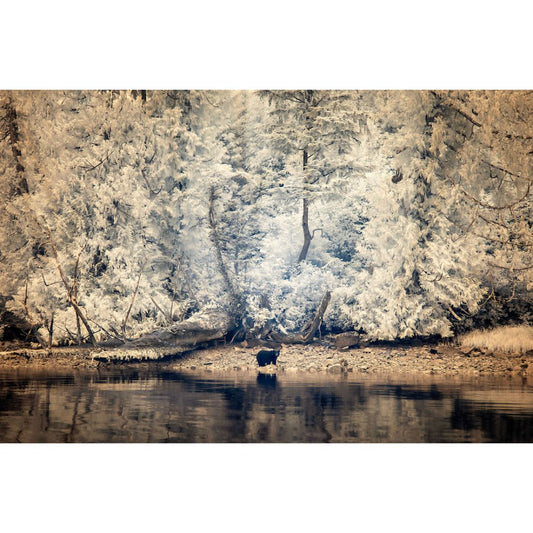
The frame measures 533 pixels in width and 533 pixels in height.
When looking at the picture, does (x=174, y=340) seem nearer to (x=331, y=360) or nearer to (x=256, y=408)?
(x=256, y=408)

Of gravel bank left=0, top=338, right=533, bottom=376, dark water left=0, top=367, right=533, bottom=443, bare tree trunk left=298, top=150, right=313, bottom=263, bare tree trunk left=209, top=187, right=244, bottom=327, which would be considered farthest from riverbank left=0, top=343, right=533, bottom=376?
bare tree trunk left=298, top=150, right=313, bottom=263

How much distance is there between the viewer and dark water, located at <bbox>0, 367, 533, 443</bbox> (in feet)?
23.4

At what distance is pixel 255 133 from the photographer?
8227mm

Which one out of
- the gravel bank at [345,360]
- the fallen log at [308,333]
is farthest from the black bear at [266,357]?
the fallen log at [308,333]

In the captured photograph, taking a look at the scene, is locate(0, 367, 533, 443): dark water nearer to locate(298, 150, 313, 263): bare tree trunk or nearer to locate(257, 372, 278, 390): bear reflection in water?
locate(257, 372, 278, 390): bear reflection in water

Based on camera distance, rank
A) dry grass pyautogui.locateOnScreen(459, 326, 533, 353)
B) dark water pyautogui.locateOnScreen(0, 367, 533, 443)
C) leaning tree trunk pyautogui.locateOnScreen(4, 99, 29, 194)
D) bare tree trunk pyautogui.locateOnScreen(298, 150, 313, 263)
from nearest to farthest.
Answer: dark water pyautogui.locateOnScreen(0, 367, 533, 443) < dry grass pyautogui.locateOnScreen(459, 326, 533, 353) < leaning tree trunk pyautogui.locateOnScreen(4, 99, 29, 194) < bare tree trunk pyautogui.locateOnScreen(298, 150, 313, 263)

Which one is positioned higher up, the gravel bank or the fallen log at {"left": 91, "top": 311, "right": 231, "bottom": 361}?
the fallen log at {"left": 91, "top": 311, "right": 231, "bottom": 361}

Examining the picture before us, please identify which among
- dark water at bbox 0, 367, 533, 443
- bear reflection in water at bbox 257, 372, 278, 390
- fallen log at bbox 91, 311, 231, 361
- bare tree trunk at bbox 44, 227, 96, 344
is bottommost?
dark water at bbox 0, 367, 533, 443

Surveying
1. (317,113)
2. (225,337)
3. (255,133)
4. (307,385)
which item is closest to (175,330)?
(225,337)

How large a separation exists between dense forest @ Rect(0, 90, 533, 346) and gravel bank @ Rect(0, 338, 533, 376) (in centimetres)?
19

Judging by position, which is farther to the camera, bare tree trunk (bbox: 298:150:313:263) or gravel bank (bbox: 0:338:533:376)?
bare tree trunk (bbox: 298:150:313:263)

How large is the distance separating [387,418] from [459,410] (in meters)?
0.79

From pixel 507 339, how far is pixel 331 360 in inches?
79.6

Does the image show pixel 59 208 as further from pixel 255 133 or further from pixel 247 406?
pixel 247 406
